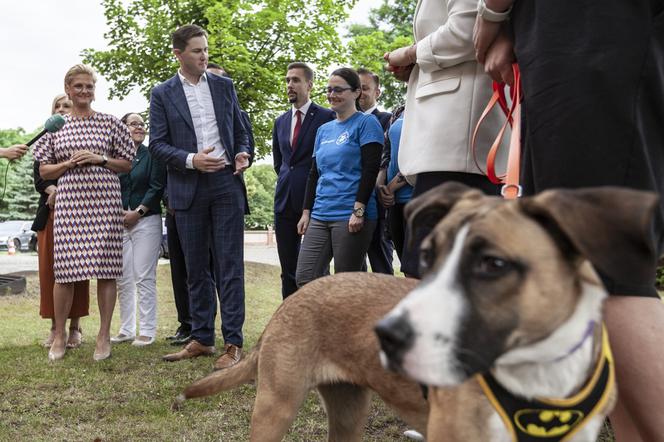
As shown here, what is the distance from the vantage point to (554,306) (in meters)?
1.71

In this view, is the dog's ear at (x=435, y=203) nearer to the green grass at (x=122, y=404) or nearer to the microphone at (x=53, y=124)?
the green grass at (x=122, y=404)

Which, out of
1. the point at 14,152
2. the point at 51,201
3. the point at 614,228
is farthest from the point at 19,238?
the point at 614,228

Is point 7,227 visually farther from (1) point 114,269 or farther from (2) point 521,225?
(2) point 521,225

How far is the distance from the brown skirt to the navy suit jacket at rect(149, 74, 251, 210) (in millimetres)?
1456

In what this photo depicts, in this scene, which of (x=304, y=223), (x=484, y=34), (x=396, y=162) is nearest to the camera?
(x=484, y=34)

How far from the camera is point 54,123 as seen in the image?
6.77m

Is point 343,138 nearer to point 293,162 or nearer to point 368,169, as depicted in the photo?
point 368,169

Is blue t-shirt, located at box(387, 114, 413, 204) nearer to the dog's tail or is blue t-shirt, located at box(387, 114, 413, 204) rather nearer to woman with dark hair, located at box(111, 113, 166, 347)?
the dog's tail

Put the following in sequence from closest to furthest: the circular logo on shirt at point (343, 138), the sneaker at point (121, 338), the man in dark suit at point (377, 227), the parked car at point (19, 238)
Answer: the circular logo on shirt at point (343, 138)
the man in dark suit at point (377, 227)
the sneaker at point (121, 338)
the parked car at point (19, 238)

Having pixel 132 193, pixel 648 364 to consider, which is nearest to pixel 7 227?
pixel 132 193

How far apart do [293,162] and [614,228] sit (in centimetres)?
564

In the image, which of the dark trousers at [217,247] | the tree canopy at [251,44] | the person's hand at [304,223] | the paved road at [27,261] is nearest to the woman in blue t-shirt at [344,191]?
the person's hand at [304,223]

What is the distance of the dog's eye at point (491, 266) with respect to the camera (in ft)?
Result: 5.50

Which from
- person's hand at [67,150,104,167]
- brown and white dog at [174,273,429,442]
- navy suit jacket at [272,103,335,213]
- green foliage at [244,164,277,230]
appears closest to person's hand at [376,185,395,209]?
navy suit jacket at [272,103,335,213]
